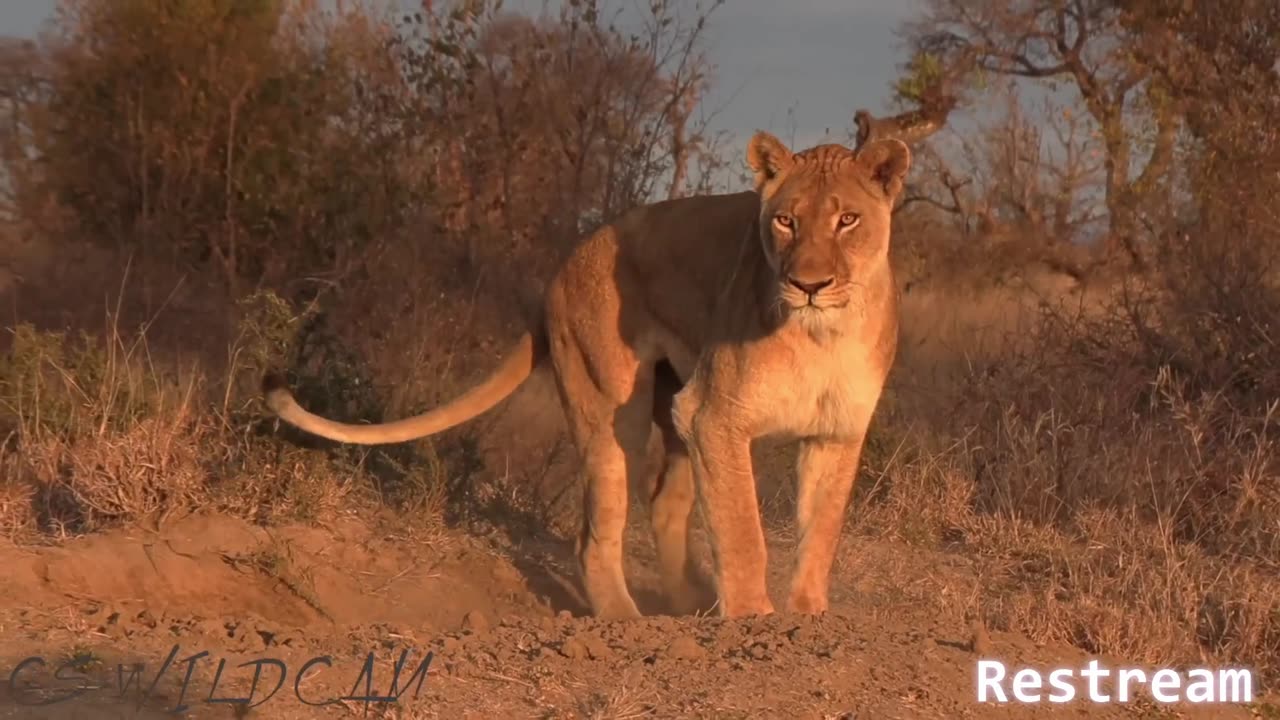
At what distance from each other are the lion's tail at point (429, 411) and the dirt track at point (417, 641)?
0.48m

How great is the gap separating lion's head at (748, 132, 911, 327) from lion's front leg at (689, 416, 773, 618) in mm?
490

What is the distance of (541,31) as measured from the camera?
12.7 metres

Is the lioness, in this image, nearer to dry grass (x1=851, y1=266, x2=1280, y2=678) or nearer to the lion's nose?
the lion's nose

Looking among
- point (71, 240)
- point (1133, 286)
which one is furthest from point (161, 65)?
point (1133, 286)

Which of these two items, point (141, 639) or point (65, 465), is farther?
point (65, 465)

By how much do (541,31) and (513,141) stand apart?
34.0 inches

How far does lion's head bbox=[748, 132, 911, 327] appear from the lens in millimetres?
4820

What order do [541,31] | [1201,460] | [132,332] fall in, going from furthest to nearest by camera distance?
[541,31] < [132,332] < [1201,460]

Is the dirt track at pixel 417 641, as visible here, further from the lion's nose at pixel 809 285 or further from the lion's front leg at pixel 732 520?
the lion's nose at pixel 809 285

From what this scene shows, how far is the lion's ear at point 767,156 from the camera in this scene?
525 cm

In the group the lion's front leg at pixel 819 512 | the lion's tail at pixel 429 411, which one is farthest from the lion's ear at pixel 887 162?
the lion's tail at pixel 429 411

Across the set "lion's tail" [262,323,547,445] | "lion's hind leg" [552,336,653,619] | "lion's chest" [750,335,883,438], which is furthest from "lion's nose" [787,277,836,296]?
"lion's tail" [262,323,547,445]

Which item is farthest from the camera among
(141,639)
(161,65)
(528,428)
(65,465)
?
(161,65)

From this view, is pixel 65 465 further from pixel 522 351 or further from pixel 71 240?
pixel 71 240
